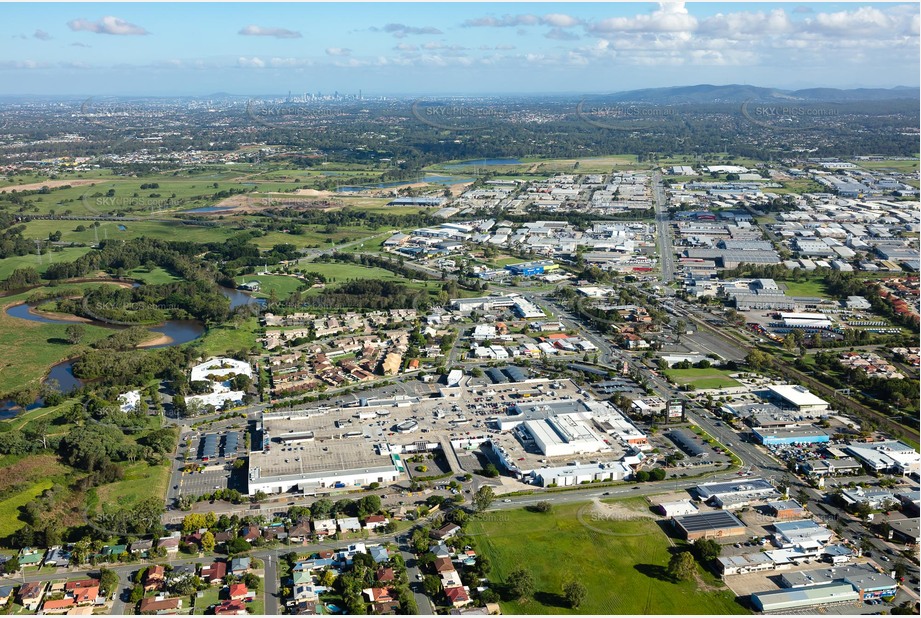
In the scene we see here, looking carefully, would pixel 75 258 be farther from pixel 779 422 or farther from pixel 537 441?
pixel 779 422

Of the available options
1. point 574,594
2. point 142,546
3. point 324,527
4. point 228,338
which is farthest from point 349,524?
point 228,338

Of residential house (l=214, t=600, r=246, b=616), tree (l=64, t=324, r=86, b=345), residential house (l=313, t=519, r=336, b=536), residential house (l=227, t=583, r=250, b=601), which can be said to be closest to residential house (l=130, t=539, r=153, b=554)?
residential house (l=227, t=583, r=250, b=601)

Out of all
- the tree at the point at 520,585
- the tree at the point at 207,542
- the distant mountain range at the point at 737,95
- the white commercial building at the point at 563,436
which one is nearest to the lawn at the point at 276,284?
the white commercial building at the point at 563,436

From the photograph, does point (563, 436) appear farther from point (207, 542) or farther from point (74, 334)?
point (74, 334)

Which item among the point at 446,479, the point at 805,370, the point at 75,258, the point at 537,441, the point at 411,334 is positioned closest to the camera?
the point at 446,479

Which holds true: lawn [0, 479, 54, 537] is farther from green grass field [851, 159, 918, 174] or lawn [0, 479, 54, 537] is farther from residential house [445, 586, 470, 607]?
green grass field [851, 159, 918, 174]

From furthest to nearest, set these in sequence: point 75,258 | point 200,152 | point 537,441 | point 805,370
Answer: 1. point 200,152
2. point 75,258
3. point 805,370
4. point 537,441

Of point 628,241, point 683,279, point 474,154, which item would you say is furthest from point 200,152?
point 683,279
